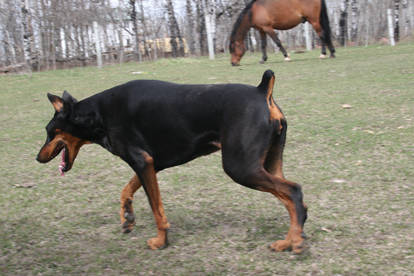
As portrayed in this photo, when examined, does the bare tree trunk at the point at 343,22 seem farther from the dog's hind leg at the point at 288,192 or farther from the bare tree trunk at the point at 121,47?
the dog's hind leg at the point at 288,192

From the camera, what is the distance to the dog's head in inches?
157

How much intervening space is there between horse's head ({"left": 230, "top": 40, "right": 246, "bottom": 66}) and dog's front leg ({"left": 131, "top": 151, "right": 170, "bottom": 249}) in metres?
11.8

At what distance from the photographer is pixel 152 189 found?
3.80 metres

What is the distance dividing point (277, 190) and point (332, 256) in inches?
25.9

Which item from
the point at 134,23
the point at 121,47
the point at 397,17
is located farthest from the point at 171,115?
the point at 397,17

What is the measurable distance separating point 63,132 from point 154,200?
100 centimetres

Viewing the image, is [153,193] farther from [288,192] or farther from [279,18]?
[279,18]

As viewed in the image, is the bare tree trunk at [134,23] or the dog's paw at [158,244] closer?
the dog's paw at [158,244]

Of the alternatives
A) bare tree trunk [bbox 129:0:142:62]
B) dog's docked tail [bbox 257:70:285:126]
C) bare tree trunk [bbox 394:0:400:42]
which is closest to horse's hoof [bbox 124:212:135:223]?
dog's docked tail [bbox 257:70:285:126]

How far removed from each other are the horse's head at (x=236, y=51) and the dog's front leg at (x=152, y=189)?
11.8 m

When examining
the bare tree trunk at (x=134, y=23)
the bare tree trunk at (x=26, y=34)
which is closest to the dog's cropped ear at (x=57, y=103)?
the bare tree trunk at (x=26, y=34)

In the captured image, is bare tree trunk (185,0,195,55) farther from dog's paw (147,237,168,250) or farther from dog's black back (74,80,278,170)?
dog's paw (147,237,168,250)

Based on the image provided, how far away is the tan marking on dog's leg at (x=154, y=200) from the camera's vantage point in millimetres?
3793

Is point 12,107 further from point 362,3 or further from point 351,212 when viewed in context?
point 362,3
